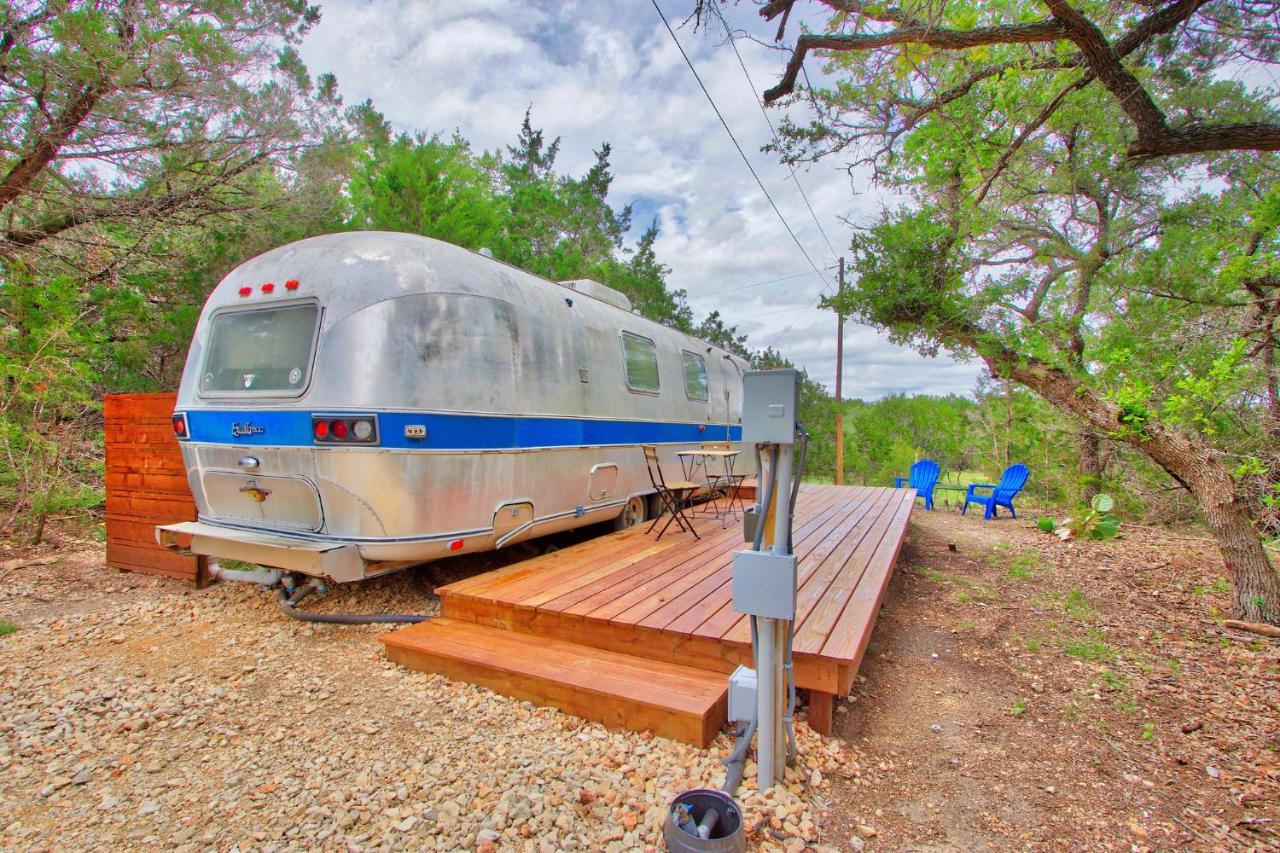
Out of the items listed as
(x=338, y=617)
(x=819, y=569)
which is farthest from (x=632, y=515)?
(x=338, y=617)

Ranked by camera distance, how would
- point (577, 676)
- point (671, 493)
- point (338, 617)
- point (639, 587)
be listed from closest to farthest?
point (577, 676), point (639, 587), point (338, 617), point (671, 493)

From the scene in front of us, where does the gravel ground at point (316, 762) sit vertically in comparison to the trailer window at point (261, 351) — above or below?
below

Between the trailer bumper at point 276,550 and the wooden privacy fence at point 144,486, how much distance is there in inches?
35.5

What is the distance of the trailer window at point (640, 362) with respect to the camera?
5824mm

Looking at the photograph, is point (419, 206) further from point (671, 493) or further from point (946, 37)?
point (946, 37)

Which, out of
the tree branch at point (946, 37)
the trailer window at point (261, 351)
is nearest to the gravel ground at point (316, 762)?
the trailer window at point (261, 351)

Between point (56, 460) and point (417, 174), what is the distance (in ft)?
18.5

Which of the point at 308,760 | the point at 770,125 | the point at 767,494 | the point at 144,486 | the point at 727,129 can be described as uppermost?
the point at 727,129

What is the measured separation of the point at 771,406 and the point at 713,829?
1407 millimetres

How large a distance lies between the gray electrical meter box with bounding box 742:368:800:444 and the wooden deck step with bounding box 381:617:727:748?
49.9 inches

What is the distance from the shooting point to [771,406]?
206cm

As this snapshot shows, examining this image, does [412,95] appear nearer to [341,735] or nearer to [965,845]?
[341,735]

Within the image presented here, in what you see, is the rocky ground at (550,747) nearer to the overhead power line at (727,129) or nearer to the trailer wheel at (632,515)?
the trailer wheel at (632,515)

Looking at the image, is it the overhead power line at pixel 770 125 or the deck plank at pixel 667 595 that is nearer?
the deck plank at pixel 667 595
